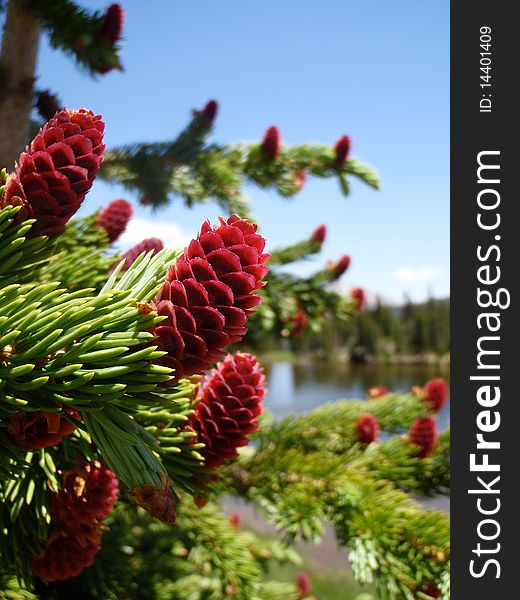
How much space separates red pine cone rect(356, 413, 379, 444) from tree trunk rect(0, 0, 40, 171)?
1.35m

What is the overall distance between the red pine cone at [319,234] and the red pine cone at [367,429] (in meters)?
1.46

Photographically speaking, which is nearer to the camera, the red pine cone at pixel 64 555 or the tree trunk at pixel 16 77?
the red pine cone at pixel 64 555

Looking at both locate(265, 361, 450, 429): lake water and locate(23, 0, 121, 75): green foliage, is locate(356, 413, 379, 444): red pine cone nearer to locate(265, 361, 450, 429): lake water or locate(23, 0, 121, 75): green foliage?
locate(23, 0, 121, 75): green foliage

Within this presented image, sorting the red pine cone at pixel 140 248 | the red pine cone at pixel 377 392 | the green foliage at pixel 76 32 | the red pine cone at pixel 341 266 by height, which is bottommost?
the red pine cone at pixel 377 392

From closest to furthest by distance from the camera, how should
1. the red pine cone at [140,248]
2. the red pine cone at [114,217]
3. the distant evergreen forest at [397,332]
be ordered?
the red pine cone at [140,248], the red pine cone at [114,217], the distant evergreen forest at [397,332]

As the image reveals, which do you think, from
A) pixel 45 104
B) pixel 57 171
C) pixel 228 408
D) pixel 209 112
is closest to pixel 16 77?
pixel 45 104

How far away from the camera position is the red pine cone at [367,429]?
154 cm

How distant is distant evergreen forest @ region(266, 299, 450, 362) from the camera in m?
53.7

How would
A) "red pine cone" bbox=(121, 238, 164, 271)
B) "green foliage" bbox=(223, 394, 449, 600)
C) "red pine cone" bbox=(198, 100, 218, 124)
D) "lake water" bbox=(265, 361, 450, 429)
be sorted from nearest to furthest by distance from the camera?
"red pine cone" bbox=(121, 238, 164, 271), "green foliage" bbox=(223, 394, 449, 600), "red pine cone" bbox=(198, 100, 218, 124), "lake water" bbox=(265, 361, 450, 429)

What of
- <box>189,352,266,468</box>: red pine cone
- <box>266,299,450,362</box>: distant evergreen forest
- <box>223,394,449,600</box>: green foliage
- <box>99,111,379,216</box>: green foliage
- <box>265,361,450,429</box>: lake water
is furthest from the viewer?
<box>266,299,450,362</box>: distant evergreen forest

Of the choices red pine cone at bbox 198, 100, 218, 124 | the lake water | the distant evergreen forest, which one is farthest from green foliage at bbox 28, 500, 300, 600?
the distant evergreen forest

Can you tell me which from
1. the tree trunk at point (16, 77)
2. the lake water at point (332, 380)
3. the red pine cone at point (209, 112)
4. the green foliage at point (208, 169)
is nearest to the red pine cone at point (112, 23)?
the tree trunk at point (16, 77)

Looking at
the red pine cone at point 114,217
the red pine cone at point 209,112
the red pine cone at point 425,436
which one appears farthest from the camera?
the red pine cone at point 209,112

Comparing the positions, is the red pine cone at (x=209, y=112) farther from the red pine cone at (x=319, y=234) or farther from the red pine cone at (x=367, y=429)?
the red pine cone at (x=367, y=429)
